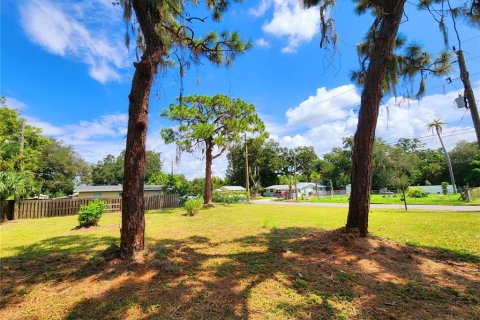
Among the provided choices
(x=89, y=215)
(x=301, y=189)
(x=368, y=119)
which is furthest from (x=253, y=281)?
(x=301, y=189)

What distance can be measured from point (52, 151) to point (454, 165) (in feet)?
191

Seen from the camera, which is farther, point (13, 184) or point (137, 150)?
point (13, 184)

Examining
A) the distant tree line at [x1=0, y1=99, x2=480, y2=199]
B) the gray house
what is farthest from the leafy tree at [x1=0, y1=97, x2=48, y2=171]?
the gray house

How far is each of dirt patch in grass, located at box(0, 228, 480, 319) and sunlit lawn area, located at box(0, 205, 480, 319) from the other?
1cm

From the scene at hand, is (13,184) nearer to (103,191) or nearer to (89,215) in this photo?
(89,215)

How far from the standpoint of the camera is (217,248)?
5.52 metres

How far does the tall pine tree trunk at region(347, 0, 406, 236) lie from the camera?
5301 millimetres

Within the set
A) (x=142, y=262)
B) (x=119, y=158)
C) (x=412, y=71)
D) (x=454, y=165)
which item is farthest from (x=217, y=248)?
(x=119, y=158)

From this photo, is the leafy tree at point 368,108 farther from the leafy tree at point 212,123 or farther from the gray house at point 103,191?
the gray house at point 103,191

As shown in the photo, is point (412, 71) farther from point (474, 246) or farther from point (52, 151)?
point (52, 151)

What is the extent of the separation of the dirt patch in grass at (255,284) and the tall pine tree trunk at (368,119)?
1.80 feet

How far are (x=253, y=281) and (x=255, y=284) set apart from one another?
10 centimetres

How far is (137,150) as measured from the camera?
4441 mm

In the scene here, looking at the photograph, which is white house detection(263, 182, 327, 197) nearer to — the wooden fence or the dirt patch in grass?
the wooden fence
